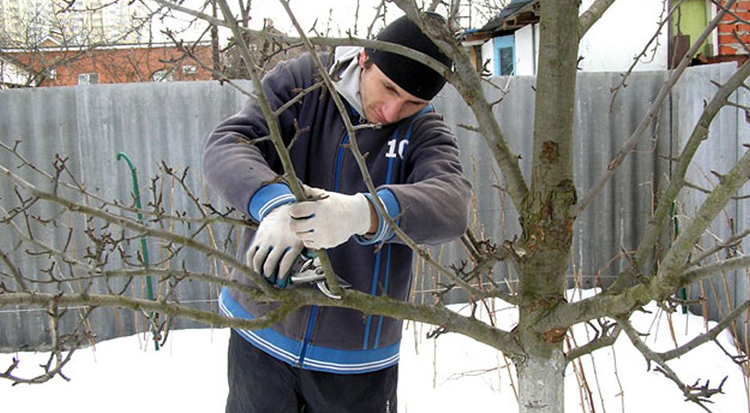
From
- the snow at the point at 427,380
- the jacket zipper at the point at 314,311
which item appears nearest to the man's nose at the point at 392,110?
the jacket zipper at the point at 314,311

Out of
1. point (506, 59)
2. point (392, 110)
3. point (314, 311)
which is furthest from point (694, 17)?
point (314, 311)

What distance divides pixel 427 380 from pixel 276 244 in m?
2.90

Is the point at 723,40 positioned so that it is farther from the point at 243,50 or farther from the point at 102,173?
the point at 243,50

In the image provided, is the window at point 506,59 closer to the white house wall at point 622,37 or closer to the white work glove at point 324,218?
the white house wall at point 622,37

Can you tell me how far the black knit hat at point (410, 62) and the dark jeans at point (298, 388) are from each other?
0.86 m

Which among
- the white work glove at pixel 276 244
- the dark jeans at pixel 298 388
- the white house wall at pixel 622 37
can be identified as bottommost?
the dark jeans at pixel 298 388

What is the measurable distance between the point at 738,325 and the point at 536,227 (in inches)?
147

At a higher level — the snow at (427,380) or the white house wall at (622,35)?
the white house wall at (622,35)

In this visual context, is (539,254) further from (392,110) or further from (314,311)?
(314,311)

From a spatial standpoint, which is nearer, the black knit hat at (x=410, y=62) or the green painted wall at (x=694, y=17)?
the black knit hat at (x=410, y=62)

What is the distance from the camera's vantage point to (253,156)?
56.2 inches

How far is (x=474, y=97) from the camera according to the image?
1168 millimetres

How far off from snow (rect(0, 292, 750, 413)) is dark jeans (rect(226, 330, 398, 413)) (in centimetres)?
155

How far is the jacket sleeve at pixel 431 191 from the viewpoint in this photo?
131 centimetres
